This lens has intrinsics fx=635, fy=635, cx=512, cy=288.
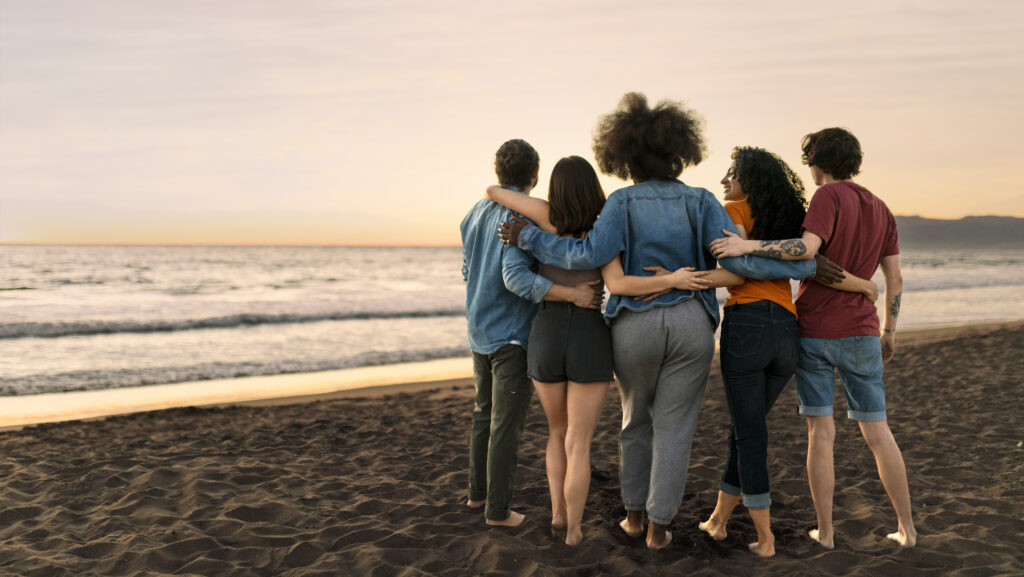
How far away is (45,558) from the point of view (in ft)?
10.0

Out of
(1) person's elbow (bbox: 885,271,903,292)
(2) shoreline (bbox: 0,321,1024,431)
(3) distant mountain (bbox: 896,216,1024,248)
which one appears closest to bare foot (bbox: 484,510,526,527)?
(1) person's elbow (bbox: 885,271,903,292)

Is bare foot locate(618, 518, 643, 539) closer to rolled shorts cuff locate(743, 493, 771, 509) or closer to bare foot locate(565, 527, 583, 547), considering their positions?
bare foot locate(565, 527, 583, 547)

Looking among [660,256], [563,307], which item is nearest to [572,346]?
[563,307]

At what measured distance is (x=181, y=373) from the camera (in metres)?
8.70

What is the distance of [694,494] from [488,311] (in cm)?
179

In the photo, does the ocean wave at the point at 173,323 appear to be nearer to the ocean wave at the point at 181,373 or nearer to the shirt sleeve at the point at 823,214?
the ocean wave at the point at 181,373

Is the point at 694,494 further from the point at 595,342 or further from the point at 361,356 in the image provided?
the point at 361,356

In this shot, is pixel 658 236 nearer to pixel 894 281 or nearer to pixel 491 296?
pixel 491 296

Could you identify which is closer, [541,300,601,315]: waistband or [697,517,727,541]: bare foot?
[541,300,601,315]: waistband

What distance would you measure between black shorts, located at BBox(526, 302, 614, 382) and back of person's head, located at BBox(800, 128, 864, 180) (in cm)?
123

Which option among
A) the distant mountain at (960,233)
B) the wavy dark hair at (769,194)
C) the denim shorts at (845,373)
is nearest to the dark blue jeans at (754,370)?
the denim shorts at (845,373)

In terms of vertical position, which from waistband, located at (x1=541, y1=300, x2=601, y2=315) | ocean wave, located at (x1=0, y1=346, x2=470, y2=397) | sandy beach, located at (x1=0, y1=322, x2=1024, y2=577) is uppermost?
waistband, located at (x1=541, y1=300, x2=601, y2=315)

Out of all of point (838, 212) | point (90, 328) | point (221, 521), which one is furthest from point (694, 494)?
point (90, 328)

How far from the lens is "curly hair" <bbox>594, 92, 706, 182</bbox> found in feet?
8.71
